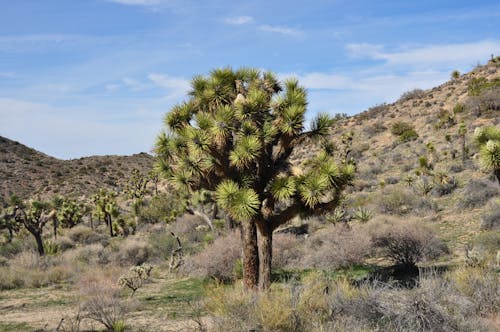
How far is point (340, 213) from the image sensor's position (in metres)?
21.1

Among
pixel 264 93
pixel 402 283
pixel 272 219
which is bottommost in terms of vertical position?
pixel 402 283

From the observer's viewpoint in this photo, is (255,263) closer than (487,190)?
Yes

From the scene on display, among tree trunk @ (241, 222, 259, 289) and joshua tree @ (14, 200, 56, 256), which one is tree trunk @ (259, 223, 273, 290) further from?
joshua tree @ (14, 200, 56, 256)

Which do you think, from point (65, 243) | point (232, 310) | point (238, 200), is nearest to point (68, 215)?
point (65, 243)

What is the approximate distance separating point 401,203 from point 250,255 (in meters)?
13.1

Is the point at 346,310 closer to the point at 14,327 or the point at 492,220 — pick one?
the point at 14,327

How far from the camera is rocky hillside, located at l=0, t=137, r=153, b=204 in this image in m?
57.5

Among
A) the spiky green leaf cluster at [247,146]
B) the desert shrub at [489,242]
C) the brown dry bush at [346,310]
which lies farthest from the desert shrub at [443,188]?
the brown dry bush at [346,310]

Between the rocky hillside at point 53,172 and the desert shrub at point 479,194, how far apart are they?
47155 millimetres

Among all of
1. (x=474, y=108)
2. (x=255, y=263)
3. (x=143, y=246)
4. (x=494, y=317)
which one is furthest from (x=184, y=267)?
(x=474, y=108)

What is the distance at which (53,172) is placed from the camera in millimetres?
63938

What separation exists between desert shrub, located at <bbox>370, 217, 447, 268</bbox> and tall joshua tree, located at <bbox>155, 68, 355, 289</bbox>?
377 cm

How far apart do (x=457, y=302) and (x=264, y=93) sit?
626cm

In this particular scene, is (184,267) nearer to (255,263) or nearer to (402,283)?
(255,263)
